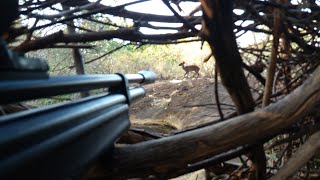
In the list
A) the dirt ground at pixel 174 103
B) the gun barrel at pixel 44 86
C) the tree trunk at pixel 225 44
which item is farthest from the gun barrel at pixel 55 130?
the dirt ground at pixel 174 103

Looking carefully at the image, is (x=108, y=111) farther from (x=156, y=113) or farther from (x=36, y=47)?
(x=156, y=113)

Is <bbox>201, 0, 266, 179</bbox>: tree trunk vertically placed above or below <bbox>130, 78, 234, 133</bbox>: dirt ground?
above

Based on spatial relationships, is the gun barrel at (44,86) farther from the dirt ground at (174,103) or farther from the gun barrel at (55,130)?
the dirt ground at (174,103)

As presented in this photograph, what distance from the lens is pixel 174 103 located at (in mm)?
5980

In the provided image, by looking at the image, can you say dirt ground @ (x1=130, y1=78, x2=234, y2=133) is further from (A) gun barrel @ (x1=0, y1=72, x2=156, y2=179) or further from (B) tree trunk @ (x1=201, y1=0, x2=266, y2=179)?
(A) gun barrel @ (x1=0, y1=72, x2=156, y2=179)

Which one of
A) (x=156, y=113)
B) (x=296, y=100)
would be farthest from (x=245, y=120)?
(x=156, y=113)

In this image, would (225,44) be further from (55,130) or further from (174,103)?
(174,103)

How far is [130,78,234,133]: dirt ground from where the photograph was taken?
16.9 ft

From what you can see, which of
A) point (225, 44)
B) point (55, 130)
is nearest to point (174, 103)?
point (225, 44)

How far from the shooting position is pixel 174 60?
8.06m

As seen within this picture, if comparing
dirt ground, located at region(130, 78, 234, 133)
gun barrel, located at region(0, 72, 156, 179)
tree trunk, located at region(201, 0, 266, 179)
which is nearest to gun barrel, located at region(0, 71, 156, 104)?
gun barrel, located at region(0, 72, 156, 179)

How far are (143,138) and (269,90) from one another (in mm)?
399

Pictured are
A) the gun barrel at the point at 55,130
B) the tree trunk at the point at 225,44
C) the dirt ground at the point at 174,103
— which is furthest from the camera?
the dirt ground at the point at 174,103

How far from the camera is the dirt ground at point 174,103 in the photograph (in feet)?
16.9
